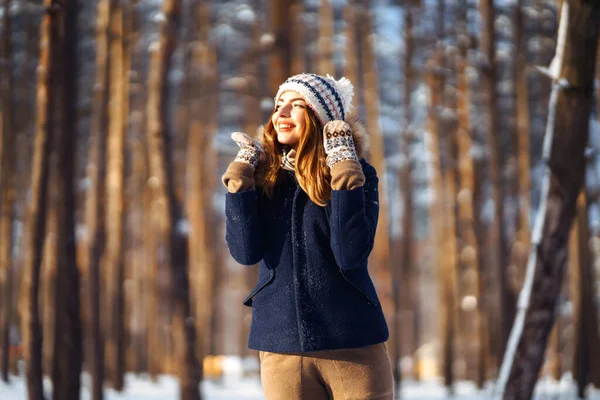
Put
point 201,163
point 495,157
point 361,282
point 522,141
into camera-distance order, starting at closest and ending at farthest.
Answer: point 361,282, point 495,157, point 522,141, point 201,163

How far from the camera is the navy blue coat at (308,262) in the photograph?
2.25m

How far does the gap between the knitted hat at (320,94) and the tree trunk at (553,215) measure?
3.41 meters

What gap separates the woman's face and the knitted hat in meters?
0.03

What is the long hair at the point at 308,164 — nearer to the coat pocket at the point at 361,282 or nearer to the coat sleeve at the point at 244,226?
the coat sleeve at the point at 244,226

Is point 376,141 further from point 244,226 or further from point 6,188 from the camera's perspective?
point 244,226

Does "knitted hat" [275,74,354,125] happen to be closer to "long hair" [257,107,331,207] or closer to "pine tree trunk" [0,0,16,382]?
"long hair" [257,107,331,207]

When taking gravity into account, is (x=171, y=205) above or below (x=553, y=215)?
above

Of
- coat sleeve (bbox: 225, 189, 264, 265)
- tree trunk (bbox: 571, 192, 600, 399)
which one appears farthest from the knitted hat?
tree trunk (bbox: 571, 192, 600, 399)

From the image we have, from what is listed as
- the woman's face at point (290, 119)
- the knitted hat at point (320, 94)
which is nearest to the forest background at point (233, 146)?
the knitted hat at point (320, 94)

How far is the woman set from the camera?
227 centimetres

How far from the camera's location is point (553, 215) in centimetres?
561

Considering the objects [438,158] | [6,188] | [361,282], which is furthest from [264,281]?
[438,158]

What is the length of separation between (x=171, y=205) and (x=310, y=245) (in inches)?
280

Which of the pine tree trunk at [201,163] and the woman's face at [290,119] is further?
the pine tree trunk at [201,163]
